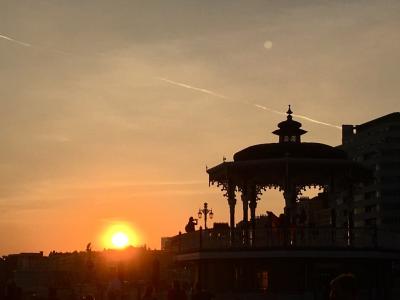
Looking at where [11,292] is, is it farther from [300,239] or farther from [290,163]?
[290,163]

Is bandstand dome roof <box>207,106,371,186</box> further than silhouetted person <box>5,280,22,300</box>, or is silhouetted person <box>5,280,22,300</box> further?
bandstand dome roof <box>207,106,371,186</box>

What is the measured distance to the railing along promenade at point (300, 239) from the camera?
41000 mm

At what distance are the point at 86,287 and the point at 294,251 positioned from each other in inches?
1235

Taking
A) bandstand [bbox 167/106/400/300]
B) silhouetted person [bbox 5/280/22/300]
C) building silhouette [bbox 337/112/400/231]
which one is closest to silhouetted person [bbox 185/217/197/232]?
bandstand [bbox 167/106/400/300]

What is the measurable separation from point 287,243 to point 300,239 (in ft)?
2.25

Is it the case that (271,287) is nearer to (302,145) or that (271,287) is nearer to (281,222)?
(281,222)

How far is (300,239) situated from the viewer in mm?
41062

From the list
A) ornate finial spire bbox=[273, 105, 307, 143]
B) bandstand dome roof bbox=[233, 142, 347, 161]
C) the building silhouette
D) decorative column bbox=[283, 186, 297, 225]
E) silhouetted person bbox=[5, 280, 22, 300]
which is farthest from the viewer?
the building silhouette

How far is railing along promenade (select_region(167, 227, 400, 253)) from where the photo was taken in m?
41.0

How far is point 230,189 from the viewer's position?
47.1m

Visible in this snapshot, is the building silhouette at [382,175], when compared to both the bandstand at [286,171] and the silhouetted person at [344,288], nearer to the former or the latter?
the bandstand at [286,171]

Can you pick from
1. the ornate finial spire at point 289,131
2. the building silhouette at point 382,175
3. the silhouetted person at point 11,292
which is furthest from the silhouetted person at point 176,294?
the building silhouette at point 382,175

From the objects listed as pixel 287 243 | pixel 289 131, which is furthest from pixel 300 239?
pixel 289 131

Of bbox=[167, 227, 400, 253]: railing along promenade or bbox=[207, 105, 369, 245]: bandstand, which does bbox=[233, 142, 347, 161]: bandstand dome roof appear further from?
bbox=[167, 227, 400, 253]: railing along promenade
